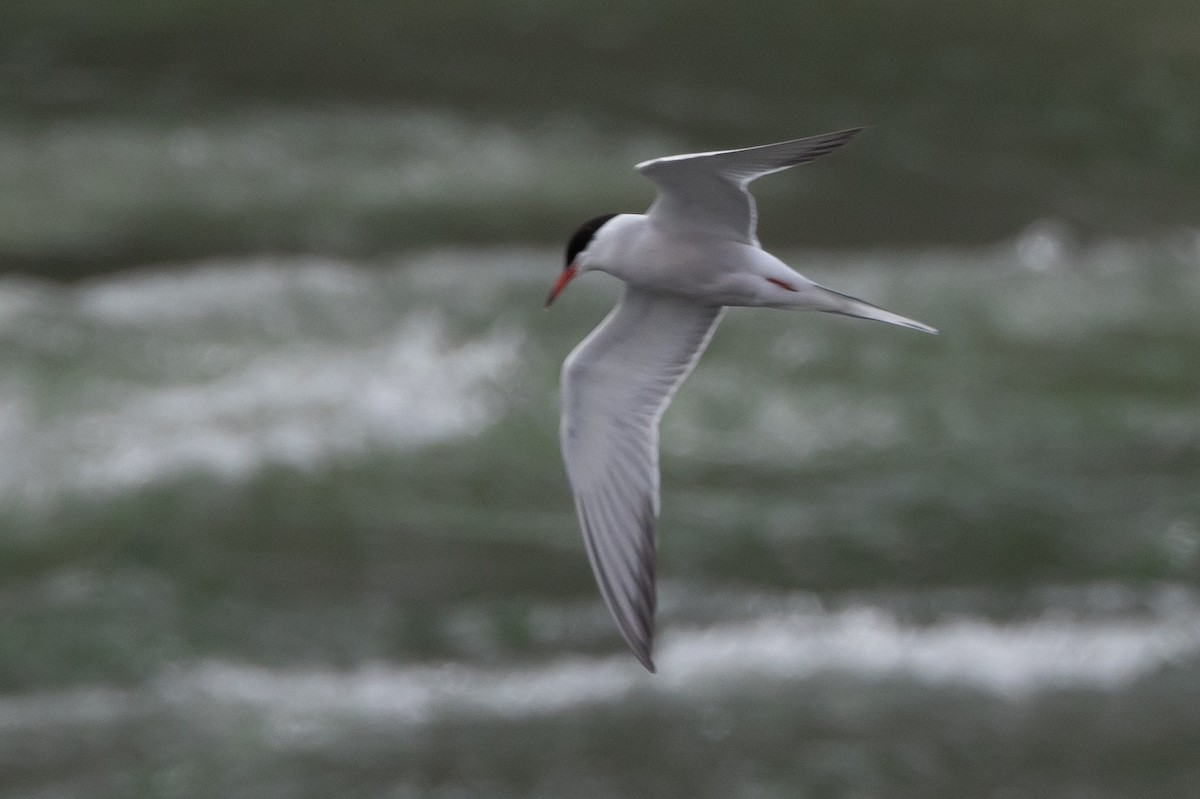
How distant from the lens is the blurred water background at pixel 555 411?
24.1ft

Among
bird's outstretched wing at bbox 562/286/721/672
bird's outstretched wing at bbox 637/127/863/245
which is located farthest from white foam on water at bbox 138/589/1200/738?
bird's outstretched wing at bbox 637/127/863/245

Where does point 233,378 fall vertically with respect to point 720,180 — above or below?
below

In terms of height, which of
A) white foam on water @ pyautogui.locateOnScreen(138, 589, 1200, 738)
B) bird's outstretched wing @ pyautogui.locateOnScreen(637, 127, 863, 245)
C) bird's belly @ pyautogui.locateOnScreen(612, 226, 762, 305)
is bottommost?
white foam on water @ pyautogui.locateOnScreen(138, 589, 1200, 738)

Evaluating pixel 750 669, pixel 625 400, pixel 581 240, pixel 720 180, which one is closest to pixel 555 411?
pixel 750 669

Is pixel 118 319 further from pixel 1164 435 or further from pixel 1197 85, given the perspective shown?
pixel 1197 85

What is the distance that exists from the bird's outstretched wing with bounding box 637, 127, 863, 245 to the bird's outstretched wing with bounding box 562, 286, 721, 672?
16.7 inches

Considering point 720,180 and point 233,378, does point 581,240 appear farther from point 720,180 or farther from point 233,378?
point 233,378

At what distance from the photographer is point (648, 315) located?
5.40m

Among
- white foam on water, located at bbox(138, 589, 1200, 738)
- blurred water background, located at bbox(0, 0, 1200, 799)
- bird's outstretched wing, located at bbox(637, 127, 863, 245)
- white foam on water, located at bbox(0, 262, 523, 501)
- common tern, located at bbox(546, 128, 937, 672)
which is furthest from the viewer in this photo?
white foam on water, located at bbox(0, 262, 523, 501)

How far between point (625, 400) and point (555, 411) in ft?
12.7

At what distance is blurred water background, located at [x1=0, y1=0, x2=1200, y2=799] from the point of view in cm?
736

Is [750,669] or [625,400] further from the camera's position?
[750,669]

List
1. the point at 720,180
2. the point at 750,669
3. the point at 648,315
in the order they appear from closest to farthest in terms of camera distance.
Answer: the point at 720,180
the point at 648,315
the point at 750,669

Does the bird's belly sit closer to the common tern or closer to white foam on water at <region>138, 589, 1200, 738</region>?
the common tern
